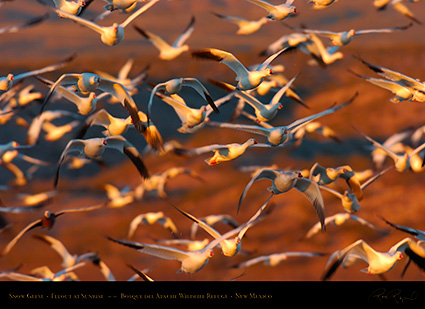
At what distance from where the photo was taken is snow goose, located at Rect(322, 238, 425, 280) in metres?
9.30

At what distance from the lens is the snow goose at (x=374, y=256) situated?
9305mm

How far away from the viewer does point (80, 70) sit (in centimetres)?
2270

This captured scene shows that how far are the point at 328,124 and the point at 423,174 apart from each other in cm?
439

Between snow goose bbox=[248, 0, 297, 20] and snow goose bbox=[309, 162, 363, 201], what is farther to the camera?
snow goose bbox=[309, 162, 363, 201]

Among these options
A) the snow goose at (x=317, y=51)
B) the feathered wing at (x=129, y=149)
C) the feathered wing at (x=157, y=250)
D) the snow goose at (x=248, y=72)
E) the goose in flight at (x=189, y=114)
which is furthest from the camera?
the snow goose at (x=317, y=51)

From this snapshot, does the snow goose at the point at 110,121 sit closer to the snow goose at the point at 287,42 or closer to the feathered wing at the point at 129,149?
the feathered wing at the point at 129,149

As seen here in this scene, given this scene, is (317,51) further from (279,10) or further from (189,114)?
(189,114)

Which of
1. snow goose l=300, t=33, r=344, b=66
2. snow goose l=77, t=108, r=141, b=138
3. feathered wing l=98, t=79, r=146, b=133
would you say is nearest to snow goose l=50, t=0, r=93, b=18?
feathered wing l=98, t=79, r=146, b=133

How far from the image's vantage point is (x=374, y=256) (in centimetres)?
947

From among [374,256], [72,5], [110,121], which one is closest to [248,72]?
[110,121]

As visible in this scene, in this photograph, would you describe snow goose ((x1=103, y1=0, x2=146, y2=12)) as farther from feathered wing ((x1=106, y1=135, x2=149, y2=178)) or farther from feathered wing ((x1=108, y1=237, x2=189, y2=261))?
feathered wing ((x1=108, y1=237, x2=189, y2=261))

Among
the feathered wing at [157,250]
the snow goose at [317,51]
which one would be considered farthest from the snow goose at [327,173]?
the feathered wing at [157,250]
